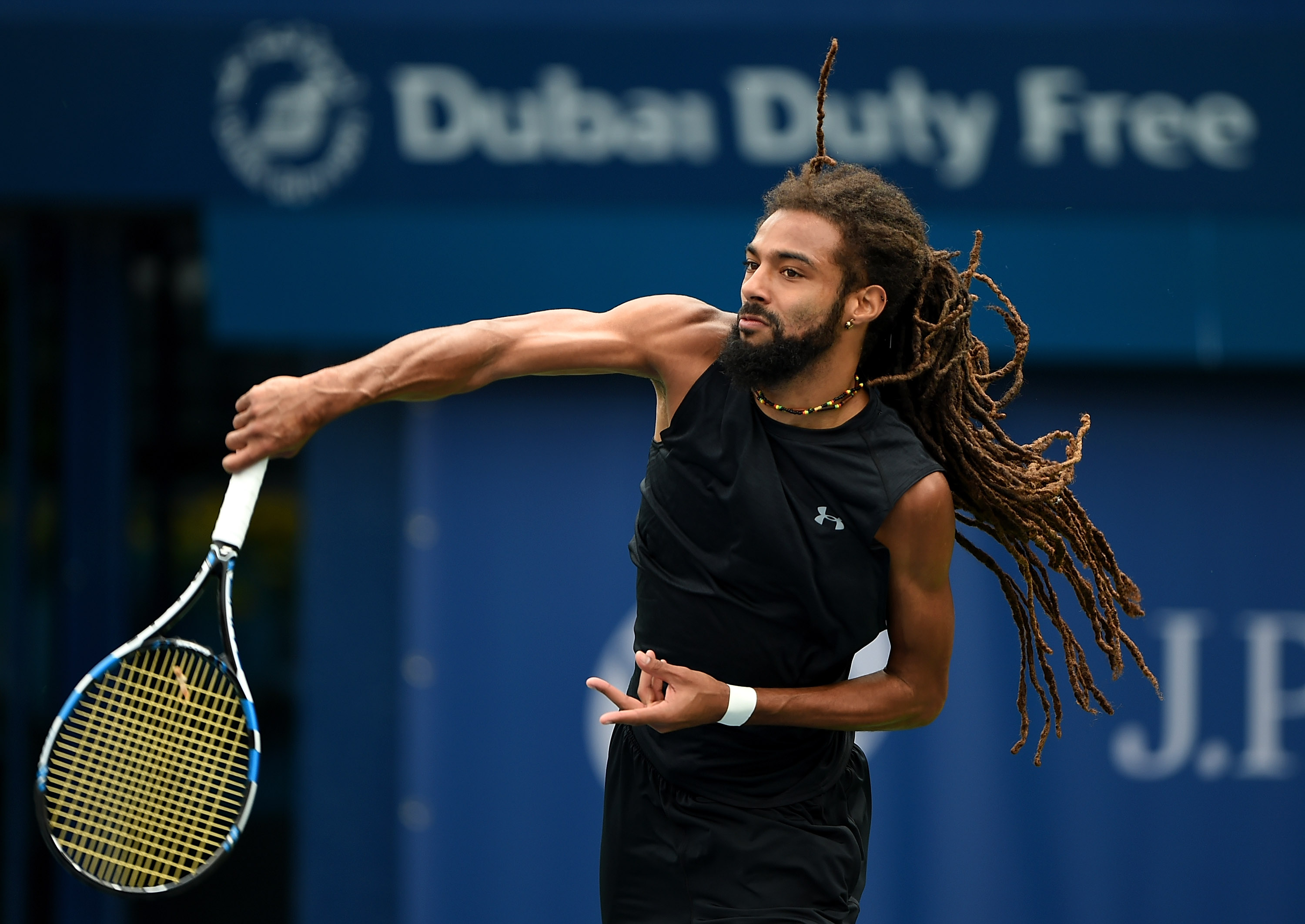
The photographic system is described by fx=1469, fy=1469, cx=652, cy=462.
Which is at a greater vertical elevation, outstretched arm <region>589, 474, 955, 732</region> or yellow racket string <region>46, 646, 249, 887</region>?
outstretched arm <region>589, 474, 955, 732</region>

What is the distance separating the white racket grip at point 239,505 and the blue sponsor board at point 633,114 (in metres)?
2.76

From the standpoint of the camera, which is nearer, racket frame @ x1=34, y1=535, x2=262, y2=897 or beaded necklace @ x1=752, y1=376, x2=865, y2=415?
racket frame @ x1=34, y1=535, x2=262, y2=897

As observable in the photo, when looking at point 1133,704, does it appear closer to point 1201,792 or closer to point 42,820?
point 1201,792

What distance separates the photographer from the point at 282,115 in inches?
202

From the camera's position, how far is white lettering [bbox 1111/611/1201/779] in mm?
5172

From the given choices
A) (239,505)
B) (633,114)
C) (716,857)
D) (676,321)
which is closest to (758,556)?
(676,321)

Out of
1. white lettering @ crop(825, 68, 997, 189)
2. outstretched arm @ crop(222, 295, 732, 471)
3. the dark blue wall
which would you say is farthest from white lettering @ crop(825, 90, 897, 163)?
outstretched arm @ crop(222, 295, 732, 471)

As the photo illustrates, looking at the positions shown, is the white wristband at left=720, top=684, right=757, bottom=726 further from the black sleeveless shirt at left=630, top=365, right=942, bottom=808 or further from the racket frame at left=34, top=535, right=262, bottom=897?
the racket frame at left=34, top=535, right=262, bottom=897

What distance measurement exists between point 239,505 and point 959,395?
4.64 ft

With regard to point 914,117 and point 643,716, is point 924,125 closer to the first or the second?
point 914,117

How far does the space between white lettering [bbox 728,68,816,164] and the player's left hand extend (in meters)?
3.00

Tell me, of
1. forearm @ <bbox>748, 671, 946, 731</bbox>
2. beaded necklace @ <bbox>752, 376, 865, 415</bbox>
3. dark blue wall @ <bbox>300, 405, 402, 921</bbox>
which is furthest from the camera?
dark blue wall @ <bbox>300, 405, 402, 921</bbox>

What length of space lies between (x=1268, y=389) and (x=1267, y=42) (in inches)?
48.5

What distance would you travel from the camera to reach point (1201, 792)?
17.1 feet
